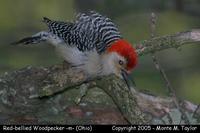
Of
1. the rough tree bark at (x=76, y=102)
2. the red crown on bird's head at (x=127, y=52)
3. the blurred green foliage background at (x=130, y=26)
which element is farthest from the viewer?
the blurred green foliage background at (x=130, y=26)

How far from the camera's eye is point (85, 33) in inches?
263

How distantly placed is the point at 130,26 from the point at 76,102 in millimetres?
4908

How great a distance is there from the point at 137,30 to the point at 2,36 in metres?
2.22

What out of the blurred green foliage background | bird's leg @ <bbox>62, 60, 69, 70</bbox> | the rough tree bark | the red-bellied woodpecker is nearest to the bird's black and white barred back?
the red-bellied woodpecker

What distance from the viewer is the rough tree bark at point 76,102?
5.55 metres

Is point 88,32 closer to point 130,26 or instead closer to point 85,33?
point 85,33

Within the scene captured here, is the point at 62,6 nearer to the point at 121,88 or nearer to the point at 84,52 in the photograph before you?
the point at 84,52

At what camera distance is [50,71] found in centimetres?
622

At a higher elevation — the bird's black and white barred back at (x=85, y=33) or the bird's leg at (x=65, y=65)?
the bird's black and white barred back at (x=85, y=33)

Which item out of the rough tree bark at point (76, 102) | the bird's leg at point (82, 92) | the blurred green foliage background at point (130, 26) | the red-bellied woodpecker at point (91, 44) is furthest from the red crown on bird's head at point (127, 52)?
the blurred green foliage background at point (130, 26)

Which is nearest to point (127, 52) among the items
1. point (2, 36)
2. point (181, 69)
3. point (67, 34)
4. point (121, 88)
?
point (121, 88)

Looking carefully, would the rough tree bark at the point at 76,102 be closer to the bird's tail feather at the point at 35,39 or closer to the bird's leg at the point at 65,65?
the bird's leg at the point at 65,65

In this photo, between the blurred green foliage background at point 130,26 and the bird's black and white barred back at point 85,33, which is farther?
the blurred green foliage background at point 130,26

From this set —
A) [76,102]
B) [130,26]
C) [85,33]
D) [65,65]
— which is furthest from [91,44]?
[130,26]
